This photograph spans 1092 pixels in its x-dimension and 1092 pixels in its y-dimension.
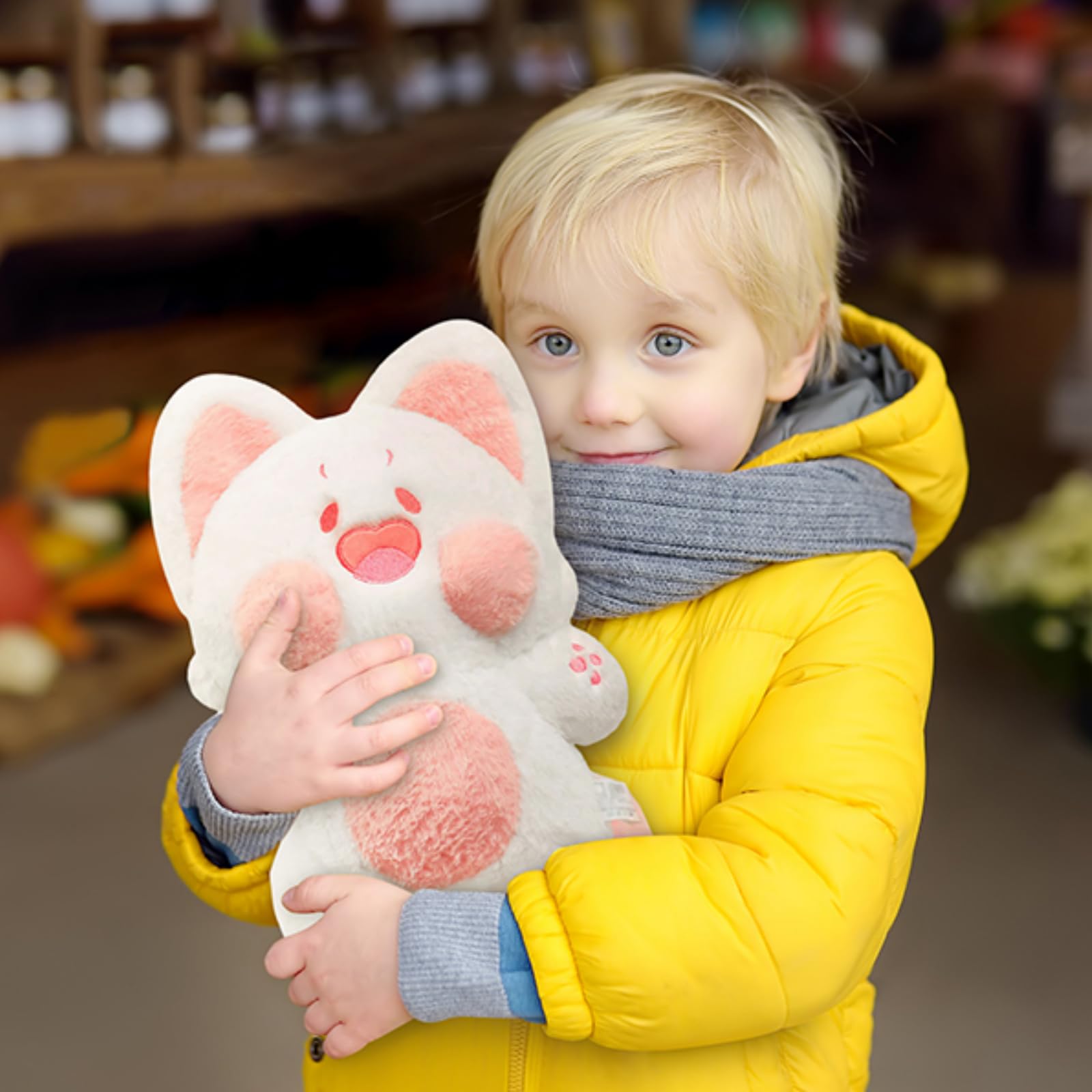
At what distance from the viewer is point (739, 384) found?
747 millimetres

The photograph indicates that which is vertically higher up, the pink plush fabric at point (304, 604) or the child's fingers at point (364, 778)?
the pink plush fabric at point (304, 604)

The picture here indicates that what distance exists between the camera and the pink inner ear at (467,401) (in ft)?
2.22

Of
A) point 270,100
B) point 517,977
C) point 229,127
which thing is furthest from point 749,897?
point 270,100

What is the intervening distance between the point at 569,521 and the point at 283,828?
233mm

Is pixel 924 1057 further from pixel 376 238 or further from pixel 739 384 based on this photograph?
pixel 376 238

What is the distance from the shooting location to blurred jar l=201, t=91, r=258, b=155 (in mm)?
2102

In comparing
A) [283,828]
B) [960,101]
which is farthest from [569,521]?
[960,101]

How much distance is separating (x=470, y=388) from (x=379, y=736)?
19 centimetres

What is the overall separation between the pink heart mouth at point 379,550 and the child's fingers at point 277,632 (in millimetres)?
33

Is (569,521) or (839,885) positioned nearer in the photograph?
(839,885)

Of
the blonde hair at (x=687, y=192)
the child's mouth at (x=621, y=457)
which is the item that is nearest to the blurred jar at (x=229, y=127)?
the blonde hair at (x=687, y=192)

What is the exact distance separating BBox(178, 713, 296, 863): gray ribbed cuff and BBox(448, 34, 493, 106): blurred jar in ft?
7.39

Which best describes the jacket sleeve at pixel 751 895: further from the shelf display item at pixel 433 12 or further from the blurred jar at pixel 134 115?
the shelf display item at pixel 433 12

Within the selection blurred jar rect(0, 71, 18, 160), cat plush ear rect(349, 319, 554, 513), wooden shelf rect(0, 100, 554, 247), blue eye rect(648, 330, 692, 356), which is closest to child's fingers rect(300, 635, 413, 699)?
cat plush ear rect(349, 319, 554, 513)
